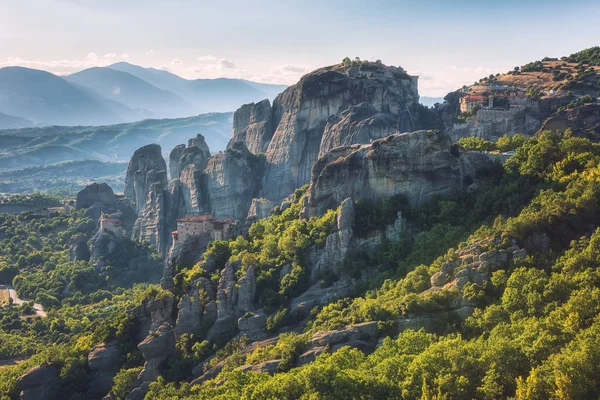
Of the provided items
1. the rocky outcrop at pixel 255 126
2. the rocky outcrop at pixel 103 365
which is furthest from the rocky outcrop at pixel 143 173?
the rocky outcrop at pixel 103 365

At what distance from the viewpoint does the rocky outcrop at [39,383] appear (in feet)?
176

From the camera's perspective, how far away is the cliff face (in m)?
96.8

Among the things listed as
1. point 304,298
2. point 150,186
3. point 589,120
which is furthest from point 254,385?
point 150,186

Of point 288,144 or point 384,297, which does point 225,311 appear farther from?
point 288,144

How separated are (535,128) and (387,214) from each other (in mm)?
39481

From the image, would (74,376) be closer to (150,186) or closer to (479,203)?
(479,203)

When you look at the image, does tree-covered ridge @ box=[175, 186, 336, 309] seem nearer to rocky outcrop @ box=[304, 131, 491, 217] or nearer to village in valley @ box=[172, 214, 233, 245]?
rocky outcrop @ box=[304, 131, 491, 217]

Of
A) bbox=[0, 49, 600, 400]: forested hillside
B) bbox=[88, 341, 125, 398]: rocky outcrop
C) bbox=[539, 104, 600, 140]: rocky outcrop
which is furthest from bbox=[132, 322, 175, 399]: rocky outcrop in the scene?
bbox=[539, 104, 600, 140]: rocky outcrop

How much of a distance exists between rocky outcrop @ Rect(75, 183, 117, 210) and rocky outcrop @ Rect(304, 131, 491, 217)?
8356 cm

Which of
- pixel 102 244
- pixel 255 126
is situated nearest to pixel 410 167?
pixel 102 244

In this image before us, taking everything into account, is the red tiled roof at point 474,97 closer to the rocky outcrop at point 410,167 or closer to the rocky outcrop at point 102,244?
the rocky outcrop at point 410,167

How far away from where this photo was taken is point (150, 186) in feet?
393

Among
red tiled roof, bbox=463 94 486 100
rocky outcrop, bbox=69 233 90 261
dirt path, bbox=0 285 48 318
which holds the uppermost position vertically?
red tiled roof, bbox=463 94 486 100

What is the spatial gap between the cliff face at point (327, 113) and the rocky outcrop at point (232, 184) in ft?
8.31
